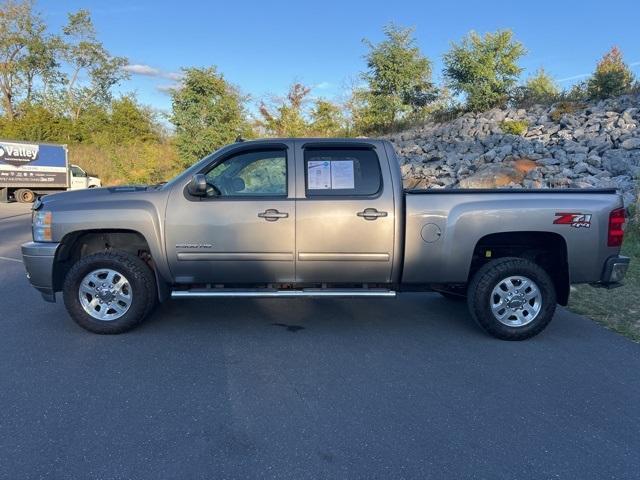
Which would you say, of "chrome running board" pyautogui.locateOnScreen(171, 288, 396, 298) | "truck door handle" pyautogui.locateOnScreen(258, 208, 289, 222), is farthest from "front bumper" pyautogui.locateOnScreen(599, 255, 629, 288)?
"truck door handle" pyautogui.locateOnScreen(258, 208, 289, 222)

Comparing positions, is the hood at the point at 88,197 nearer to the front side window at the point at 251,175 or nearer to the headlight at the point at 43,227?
the headlight at the point at 43,227

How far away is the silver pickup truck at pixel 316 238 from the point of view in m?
5.01

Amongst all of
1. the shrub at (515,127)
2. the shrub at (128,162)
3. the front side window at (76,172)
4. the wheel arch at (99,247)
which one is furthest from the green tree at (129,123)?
the wheel arch at (99,247)

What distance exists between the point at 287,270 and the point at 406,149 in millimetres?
16262

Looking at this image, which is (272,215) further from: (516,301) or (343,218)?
(516,301)

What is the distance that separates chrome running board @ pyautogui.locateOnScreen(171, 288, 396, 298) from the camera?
5066 mm

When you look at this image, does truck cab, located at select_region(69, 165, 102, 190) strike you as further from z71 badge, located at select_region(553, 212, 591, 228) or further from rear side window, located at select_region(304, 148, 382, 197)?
z71 badge, located at select_region(553, 212, 591, 228)

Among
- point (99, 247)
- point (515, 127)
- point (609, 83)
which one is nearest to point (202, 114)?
point (515, 127)

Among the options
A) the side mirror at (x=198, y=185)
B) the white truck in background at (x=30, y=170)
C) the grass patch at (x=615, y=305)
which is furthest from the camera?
the white truck in background at (x=30, y=170)

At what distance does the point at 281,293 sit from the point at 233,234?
0.77 metres

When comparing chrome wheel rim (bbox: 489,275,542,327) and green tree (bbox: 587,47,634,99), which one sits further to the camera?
green tree (bbox: 587,47,634,99)

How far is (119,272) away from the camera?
5.05m

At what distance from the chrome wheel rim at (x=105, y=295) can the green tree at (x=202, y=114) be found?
18.8m

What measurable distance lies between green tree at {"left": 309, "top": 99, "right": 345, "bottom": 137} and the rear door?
80.6 ft
